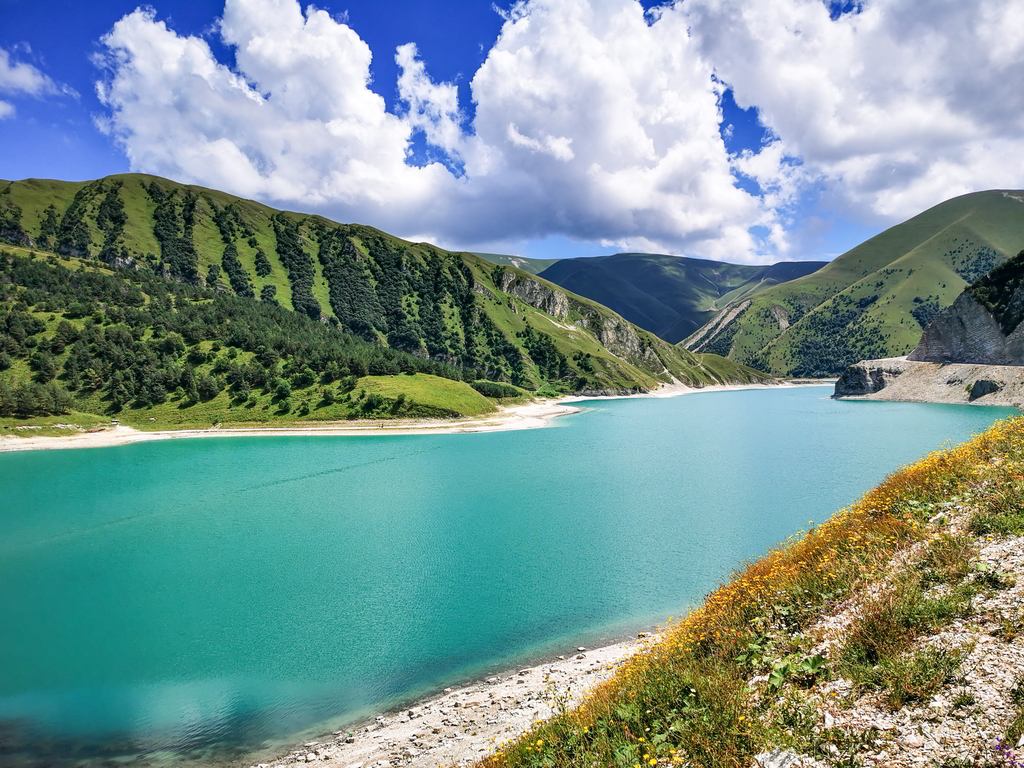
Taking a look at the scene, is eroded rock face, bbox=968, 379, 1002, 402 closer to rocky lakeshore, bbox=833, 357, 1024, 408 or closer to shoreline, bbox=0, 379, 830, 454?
rocky lakeshore, bbox=833, 357, 1024, 408

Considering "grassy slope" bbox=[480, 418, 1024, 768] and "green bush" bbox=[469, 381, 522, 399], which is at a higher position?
"green bush" bbox=[469, 381, 522, 399]

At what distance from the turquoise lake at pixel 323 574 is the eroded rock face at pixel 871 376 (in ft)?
397

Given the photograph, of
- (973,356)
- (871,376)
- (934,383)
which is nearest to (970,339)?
(973,356)

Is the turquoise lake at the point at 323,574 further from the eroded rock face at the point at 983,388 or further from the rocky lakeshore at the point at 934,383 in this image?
the eroded rock face at the point at 983,388

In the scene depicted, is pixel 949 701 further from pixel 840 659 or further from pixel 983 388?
pixel 983 388

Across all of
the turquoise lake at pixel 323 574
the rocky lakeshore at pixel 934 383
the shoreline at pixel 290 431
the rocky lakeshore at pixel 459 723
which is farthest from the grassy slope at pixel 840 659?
the rocky lakeshore at pixel 934 383

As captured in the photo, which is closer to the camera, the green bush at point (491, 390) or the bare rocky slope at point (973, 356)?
the bare rocky slope at point (973, 356)

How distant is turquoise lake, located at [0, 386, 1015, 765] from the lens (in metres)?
18.0

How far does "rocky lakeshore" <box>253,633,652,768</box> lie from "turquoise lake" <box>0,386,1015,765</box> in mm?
1447

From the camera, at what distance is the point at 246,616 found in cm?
2441

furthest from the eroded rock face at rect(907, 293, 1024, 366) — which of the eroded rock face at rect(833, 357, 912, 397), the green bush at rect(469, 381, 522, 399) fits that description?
the green bush at rect(469, 381, 522, 399)

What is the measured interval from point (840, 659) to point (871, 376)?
199 m

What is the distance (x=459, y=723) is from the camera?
14.9m

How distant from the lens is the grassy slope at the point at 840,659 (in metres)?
6.39
